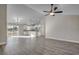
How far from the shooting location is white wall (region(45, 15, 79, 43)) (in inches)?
→ 213

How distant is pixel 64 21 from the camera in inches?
225

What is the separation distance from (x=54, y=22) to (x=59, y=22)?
1.29 ft

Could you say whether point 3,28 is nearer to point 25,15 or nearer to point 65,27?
point 25,15

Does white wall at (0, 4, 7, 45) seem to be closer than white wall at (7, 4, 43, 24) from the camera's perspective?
No

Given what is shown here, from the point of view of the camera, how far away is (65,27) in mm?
5660

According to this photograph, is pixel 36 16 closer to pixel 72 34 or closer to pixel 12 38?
pixel 12 38

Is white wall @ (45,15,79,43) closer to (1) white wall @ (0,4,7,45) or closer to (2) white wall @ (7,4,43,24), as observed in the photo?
(2) white wall @ (7,4,43,24)

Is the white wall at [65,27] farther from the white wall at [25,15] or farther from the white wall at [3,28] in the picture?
the white wall at [3,28]

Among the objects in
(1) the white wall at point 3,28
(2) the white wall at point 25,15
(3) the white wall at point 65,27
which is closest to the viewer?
(2) the white wall at point 25,15

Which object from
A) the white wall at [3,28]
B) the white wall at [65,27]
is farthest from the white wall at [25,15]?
the white wall at [65,27]

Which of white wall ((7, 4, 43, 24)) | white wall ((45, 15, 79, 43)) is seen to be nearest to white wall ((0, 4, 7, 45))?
white wall ((7, 4, 43, 24))

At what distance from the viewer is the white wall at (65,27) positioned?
5.42 m

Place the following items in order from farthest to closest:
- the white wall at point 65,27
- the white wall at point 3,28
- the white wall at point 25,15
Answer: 1. the white wall at point 65,27
2. the white wall at point 3,28
3. the white wall at point 25,15

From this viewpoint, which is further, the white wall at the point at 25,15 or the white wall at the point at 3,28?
the white wall at the point at 3,28
